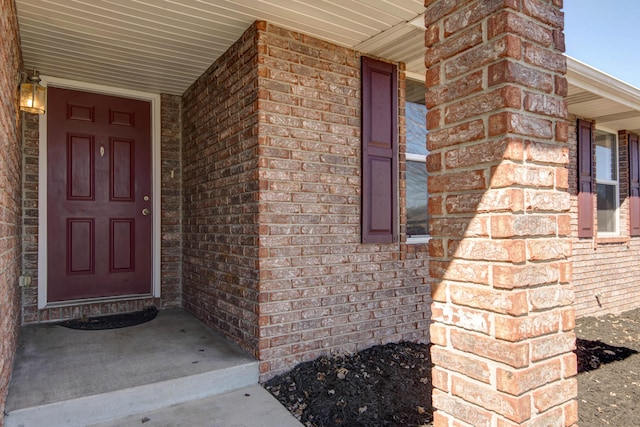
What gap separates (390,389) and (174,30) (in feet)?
9.98

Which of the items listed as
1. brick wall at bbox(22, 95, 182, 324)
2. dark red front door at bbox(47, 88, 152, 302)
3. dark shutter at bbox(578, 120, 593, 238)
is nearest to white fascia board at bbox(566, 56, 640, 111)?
dark shutter at bbox(578, 120, 593, 238)

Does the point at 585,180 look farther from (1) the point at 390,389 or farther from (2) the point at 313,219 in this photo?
(1) the point at 390,389

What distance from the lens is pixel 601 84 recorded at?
4516 millimetres

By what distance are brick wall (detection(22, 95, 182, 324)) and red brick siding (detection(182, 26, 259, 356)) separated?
0.12 m

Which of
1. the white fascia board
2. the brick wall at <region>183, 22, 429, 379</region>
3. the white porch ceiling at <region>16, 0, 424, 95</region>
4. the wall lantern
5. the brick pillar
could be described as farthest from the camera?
the white fascia board

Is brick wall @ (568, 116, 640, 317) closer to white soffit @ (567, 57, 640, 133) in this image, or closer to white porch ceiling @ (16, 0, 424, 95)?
white soffit @ (567, 57, 640, 133)

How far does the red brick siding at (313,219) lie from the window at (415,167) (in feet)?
1.54

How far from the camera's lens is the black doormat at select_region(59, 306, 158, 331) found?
12.0 feet

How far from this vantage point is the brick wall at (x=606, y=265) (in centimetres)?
557

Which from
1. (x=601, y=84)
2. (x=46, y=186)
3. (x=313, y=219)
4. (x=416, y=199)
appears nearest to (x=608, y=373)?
(x=416, y=199)

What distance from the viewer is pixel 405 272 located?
12.2 feet

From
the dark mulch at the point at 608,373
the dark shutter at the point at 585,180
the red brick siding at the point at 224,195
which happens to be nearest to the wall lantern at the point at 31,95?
the red brick siding at the point at 224,195

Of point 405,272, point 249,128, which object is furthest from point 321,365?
point 249,128

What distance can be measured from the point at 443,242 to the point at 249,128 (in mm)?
2062
